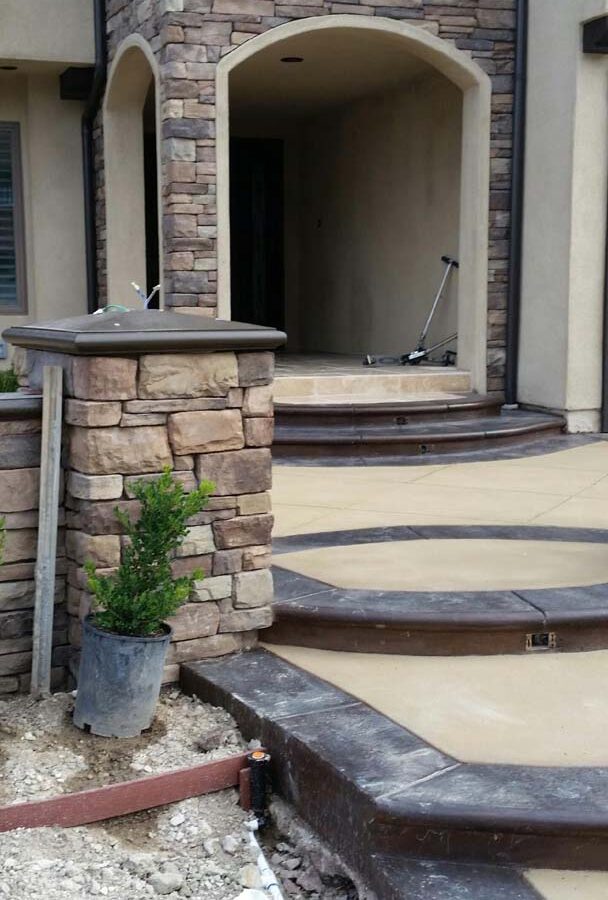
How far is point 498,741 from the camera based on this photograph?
2844 millimetres

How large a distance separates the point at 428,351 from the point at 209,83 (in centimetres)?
291

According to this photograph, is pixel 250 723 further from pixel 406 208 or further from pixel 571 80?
pixel 406 208

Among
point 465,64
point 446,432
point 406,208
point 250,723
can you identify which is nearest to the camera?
point 250,723

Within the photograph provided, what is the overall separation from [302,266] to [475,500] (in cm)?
716

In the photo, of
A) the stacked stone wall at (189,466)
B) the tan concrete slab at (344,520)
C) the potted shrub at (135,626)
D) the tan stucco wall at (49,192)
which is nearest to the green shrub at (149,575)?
the potted shrub at (135,626)

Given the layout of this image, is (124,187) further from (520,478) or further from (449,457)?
(520,478)

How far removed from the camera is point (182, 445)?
11.1 ft

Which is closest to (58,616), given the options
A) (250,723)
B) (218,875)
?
(250,723)

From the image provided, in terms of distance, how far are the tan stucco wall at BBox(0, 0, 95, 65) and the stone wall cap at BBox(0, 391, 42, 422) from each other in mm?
6141

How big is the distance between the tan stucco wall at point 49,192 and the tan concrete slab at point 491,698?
6.59 m

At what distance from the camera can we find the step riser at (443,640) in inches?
138

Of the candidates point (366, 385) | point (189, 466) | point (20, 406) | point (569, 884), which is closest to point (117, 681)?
point (189, 466)

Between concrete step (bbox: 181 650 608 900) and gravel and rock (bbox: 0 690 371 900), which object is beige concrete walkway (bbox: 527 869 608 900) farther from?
gravel and rock (bbox: 0 690 371 900)

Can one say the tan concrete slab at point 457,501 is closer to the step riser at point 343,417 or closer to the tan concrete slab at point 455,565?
the tan concrete slab at point 455,565
